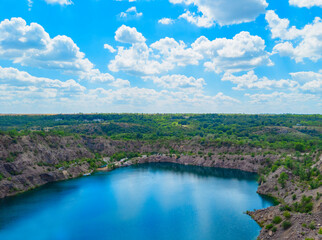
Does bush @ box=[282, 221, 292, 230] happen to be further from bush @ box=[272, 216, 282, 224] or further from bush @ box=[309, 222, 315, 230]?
bush @ box=[309, 222, 315, 230]

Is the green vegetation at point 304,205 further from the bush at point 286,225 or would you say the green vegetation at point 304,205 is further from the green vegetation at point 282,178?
the green vegetation at point 282,178

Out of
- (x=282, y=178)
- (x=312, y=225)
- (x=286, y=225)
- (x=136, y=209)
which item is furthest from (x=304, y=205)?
(x=136, y=209)

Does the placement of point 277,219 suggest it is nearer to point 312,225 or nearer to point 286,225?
point 286,225

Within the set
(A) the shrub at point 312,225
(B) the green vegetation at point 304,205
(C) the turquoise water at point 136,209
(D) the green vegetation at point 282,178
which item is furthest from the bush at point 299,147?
(A) the shrub at point 312,225

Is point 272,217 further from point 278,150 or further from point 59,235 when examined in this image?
point 278,150

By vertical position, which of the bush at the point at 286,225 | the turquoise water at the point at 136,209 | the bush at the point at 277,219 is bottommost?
the turquoise water at the point at 136,209

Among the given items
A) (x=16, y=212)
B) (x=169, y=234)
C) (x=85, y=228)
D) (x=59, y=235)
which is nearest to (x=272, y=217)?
(x=169, y=234)

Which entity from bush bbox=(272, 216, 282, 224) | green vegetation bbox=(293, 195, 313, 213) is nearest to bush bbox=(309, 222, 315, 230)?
bush bbox=(272, 216, 282, 224)

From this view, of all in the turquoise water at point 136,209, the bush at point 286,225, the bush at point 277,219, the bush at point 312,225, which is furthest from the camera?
the turquoise water at point 136,209

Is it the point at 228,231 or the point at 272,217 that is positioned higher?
the point at 272,217
